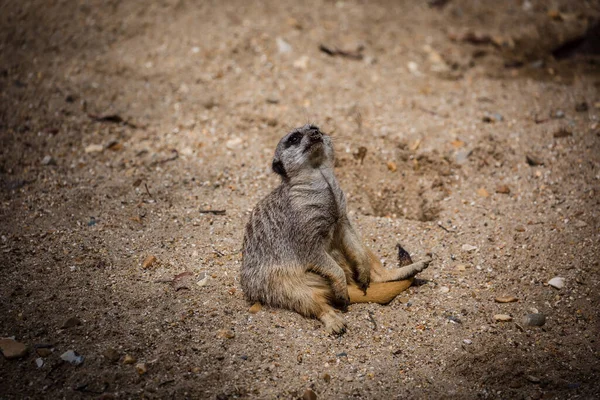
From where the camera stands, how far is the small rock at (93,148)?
4.10 m

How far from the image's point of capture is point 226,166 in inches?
154

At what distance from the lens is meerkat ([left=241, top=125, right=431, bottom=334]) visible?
271 centimetres

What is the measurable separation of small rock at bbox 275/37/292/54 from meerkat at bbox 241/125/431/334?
2.32 metres

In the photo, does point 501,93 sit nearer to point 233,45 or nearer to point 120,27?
point 233,45

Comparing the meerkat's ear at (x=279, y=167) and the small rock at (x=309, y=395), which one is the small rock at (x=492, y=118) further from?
the small rock at (x=309, y=395)

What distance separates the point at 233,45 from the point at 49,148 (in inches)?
76.7

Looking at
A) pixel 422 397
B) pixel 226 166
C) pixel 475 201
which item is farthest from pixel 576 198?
pixel 226 166

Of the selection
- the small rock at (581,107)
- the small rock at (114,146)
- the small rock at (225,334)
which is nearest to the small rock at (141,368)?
the small rock at (225,334)

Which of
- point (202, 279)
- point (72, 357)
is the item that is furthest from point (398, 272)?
point (72, 357)

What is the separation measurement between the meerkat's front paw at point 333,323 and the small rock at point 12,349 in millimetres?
1509

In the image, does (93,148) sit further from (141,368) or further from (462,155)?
(462,155)

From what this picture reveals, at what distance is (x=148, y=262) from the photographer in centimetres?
305

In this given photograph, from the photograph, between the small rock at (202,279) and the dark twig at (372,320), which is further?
the small rock at (202,279)

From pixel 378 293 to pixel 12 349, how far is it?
6.33 feet
